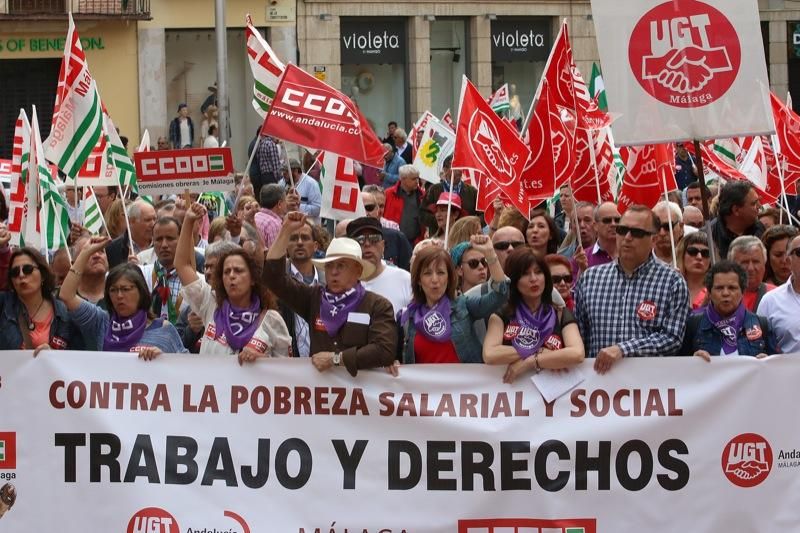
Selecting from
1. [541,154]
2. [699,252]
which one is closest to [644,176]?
[541,154]

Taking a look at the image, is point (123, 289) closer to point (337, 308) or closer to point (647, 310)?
point (337, 308)

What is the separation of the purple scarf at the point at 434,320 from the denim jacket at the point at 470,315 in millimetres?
29

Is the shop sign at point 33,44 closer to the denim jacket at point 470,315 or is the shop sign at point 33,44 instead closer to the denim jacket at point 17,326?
the denim jacket at point 17,326

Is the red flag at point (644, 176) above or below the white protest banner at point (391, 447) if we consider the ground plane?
above

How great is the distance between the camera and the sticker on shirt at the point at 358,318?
26.4 ft

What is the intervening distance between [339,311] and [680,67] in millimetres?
2664

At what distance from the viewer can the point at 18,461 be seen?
8.37m

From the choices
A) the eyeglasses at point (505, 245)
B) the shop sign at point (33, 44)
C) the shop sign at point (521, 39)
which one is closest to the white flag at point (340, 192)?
the eyeglasses at point (505, 245)

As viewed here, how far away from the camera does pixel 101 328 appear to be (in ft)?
28.5

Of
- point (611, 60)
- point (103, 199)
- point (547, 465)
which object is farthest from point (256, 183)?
point (547, 465)

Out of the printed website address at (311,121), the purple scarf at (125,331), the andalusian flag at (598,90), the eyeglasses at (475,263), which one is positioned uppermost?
the andalusian flag at (598,90)

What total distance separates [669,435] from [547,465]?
60 cm

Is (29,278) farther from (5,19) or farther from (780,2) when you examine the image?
(780,2)

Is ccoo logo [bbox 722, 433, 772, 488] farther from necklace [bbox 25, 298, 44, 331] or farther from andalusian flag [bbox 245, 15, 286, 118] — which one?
andalusian flag [bbox 245, 15, 286, 118]
